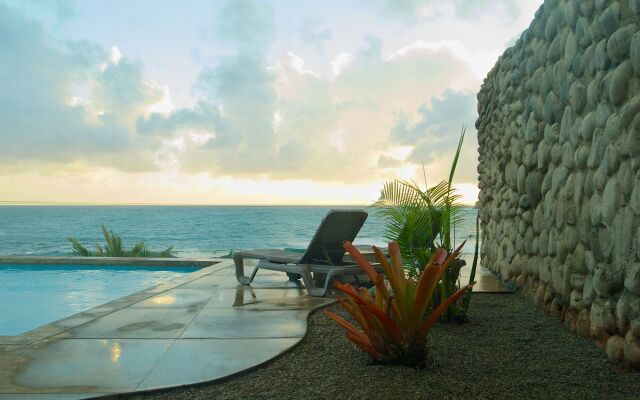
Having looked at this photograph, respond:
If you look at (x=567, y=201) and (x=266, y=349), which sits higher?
(x=567, y=201)

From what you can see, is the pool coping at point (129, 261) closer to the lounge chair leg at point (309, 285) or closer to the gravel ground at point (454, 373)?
the lounge chair leg at point (309, 285)

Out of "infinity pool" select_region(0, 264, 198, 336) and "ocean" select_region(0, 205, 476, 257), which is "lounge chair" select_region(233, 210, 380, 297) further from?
"ocean" select_region(0, 205, 476, 257)

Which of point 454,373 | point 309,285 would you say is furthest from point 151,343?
point 309,285

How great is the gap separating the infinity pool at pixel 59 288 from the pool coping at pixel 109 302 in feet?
0.30

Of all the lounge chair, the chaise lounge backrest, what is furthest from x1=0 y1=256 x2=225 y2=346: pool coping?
the chaise lounge backrest

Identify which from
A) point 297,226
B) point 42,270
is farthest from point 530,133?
point 297,226

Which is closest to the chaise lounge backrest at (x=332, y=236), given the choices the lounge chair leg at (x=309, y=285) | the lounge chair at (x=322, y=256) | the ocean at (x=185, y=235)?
the lounge chair at (x=322, y=256)

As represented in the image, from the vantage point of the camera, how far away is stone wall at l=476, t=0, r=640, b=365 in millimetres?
3498

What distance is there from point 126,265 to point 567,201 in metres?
8.01

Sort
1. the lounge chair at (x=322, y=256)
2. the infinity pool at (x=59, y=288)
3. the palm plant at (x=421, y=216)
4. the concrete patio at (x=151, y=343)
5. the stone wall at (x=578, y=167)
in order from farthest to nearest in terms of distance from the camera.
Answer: the infinity pool at (x=59, y=288) → the lounge chair at (x=322, y=256) → the palm plant at (x=421, y=216) → the stone wall at (x=578, y=167) → the concrete patio at (x=151, y=343)

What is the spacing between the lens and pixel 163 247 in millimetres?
38750

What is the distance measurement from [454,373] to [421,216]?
1628mm

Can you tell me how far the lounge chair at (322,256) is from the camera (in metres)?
6.25

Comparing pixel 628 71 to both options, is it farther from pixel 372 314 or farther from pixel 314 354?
pixel 314 354
